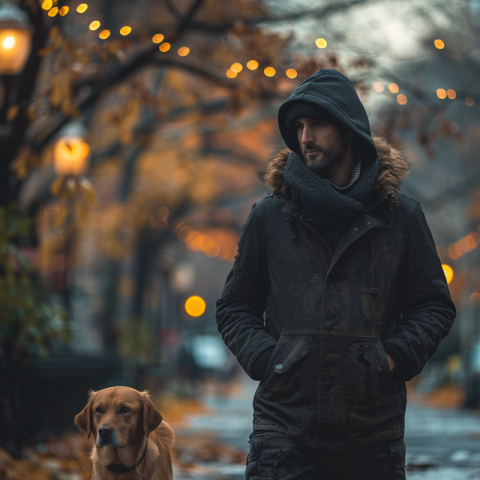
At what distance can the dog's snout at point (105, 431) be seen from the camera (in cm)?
418

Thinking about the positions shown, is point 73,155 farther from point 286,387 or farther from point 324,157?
point 286,387

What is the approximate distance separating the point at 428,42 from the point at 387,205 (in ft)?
45.4

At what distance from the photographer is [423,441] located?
13055 mm

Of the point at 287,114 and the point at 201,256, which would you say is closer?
the point at 287,114

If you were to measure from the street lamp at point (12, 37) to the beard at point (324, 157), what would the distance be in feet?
20.7

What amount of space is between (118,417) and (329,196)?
156 centimetres

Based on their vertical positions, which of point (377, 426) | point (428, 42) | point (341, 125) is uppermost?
point (428, 42)

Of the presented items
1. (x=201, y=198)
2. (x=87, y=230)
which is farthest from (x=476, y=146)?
(x=87, y=230)

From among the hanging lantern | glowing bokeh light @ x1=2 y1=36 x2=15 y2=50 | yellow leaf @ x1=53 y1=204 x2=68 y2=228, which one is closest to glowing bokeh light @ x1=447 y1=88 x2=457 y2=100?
yellow leaf @ x1=53 y1=204 x2=68 y2=228

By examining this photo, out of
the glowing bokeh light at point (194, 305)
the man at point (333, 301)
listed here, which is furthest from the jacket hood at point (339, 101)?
the glowing bokeh light at point (194, 305)

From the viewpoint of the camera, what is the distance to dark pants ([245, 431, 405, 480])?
348 centimetres

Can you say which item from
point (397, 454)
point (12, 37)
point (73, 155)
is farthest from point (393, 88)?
point (397, 454)

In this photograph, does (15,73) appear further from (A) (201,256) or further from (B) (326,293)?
(A) (201,256)

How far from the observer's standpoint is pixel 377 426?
346 cm
